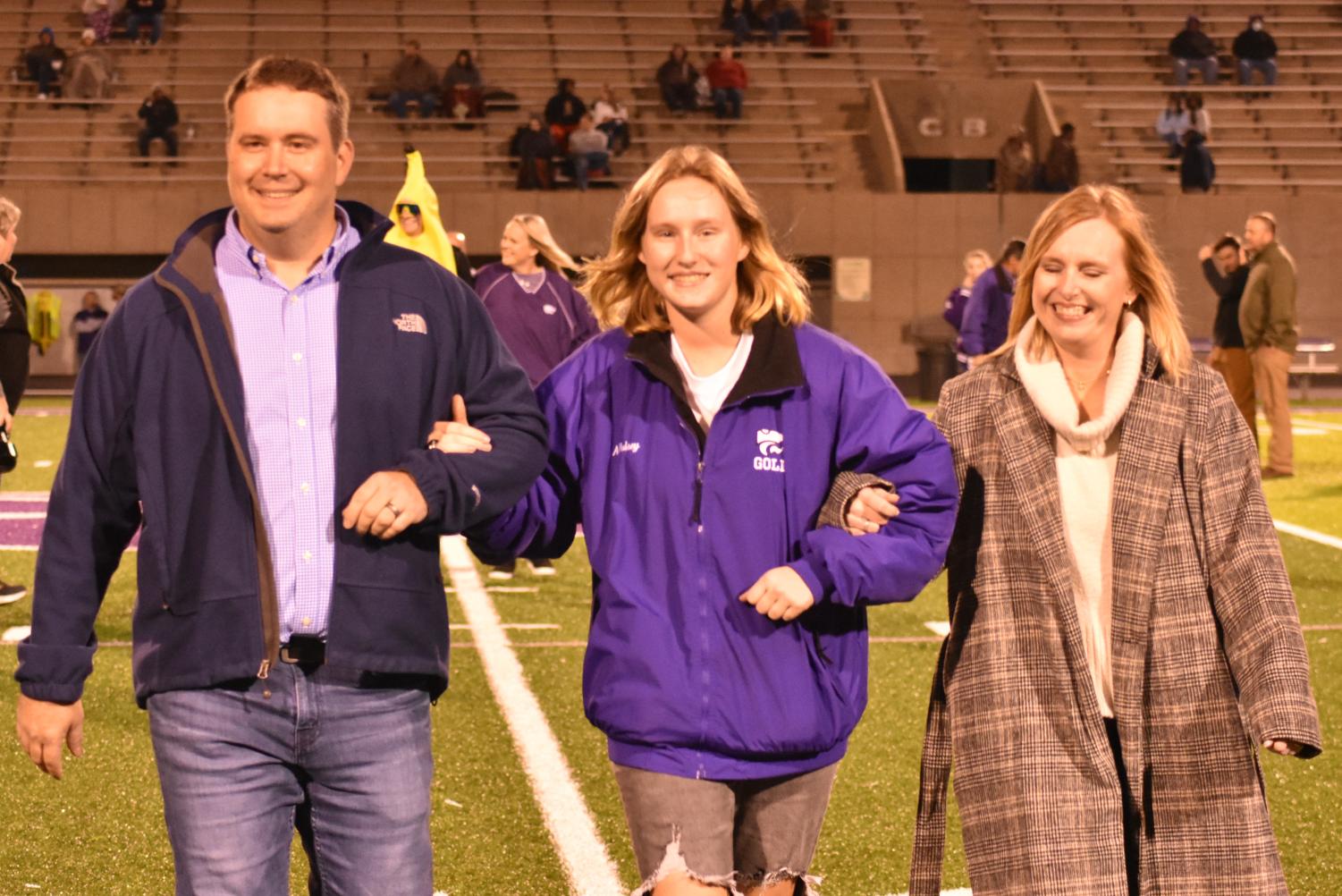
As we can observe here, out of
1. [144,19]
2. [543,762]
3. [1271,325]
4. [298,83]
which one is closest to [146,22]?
[144,19]

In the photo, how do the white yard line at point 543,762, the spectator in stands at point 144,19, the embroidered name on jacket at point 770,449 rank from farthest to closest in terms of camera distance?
the spectator in stands at point 144,19, the white yard line at point 543,762, the embroidered name on jacket at point 770,449

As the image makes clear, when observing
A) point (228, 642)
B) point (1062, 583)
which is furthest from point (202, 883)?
point (1062, 583)

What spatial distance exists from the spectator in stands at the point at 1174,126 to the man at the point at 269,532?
30684 mm

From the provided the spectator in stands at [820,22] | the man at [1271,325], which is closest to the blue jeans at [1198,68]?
the spectator in stands at [820,22]

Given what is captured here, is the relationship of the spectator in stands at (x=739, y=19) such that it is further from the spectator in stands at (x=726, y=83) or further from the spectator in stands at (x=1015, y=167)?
the spectator in stands at (x=1015, y=167)

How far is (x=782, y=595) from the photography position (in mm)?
3113

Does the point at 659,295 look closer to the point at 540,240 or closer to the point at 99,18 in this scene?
the point at 540,240

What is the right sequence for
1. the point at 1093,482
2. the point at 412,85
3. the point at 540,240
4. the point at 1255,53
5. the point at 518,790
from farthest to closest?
the point at 1255,53
the point at 412,85
the point at 540,240
the point at 518,790
the point at 1093,482

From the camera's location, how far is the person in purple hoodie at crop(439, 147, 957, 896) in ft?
10.5

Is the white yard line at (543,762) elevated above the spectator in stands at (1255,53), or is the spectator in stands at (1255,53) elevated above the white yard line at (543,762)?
the spectator in stands at (1255,53)

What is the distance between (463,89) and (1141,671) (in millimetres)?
28770

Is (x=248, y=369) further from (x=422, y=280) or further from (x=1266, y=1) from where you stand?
(x=1266, y=1)

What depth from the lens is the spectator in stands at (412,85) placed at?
31.1 metres

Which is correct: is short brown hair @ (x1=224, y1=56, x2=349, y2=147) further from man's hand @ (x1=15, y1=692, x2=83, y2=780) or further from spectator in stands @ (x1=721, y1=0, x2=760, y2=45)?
spectator in stands @ (x1=721, y1=0, x2=760, y2=45)
